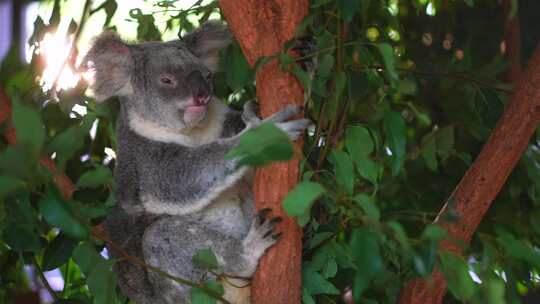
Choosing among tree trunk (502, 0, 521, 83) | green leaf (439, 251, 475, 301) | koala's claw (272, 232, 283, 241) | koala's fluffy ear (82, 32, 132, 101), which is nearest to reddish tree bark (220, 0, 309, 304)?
koala's claw (272, 232, 283, 241)

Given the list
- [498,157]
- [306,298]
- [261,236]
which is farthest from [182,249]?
[498,157]

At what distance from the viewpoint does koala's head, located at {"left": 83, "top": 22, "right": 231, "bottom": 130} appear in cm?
303

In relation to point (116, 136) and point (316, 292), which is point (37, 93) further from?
point (316, 292)

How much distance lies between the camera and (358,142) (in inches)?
81.7

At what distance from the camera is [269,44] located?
220 cm

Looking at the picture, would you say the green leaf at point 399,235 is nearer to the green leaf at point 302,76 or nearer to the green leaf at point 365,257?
the green leaf at point 365,257

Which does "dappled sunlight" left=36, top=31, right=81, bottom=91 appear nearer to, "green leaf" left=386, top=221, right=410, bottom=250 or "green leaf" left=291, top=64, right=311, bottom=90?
"green leaf" left=291, top=64, right=311, bottom=90

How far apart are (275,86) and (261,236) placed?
0.49 meters

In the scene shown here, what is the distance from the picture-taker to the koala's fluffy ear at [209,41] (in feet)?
10.3

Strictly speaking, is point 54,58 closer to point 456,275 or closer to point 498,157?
point 498,157

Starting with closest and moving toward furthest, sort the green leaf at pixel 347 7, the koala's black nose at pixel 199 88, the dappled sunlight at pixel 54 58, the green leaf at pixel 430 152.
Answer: the green leaf at pixel 347 7 < the dappled sunlight at pixel 54 58 < the green leaf at pixel 430 152 < the koala's black nose at pixel 199 88

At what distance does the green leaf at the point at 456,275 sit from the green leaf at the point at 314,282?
0.71 metres

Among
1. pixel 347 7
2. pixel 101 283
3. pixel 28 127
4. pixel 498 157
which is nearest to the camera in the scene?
pixel 28 127

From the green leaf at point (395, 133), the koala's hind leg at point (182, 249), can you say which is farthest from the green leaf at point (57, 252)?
the green leaf at point (395, 133)
